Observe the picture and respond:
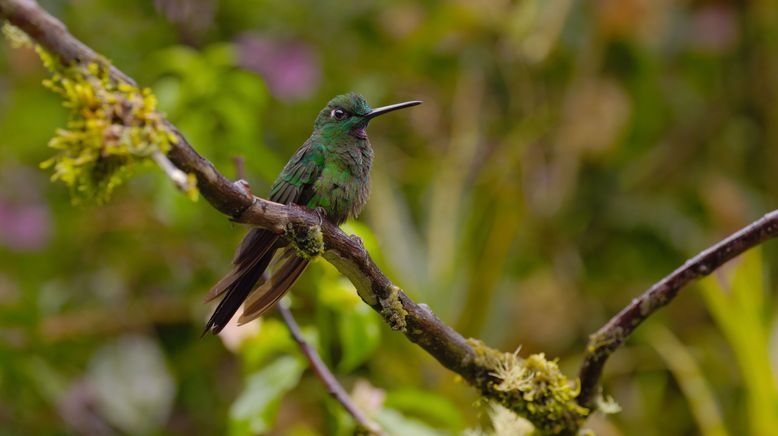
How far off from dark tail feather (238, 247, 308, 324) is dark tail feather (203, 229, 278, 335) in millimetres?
82

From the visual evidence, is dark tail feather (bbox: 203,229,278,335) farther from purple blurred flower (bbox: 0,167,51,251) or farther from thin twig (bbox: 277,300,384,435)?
purple blurred flower (bbox: 0,167,51,251)

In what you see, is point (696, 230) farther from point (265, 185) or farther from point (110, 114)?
point (110, 114)

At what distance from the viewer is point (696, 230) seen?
4.35m

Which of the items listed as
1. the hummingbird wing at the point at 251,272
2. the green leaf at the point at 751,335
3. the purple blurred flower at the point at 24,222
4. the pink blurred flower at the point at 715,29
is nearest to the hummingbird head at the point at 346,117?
the hummingbird wing at the point at 251,272

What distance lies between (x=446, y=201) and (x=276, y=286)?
214 centimetres

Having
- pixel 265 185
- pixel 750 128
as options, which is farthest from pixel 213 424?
pixel 750 128

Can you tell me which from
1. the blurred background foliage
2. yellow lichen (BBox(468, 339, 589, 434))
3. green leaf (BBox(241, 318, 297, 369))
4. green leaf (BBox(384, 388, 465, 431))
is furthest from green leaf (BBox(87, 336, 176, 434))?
yellow lichen (BBox(468, 339, 589, 434))

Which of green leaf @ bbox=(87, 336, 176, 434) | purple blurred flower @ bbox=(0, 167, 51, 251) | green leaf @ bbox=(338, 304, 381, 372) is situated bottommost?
green leaf @ bbox=(338, 304, 381, 372)

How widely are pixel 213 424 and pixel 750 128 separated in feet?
10.8

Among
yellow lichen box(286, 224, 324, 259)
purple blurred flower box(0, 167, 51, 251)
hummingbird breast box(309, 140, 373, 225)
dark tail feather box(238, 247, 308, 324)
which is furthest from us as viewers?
purple blurred flower box(0, 167, 51, 251)

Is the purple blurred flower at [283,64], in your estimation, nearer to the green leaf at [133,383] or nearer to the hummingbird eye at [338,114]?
the green leaf at [133,383]

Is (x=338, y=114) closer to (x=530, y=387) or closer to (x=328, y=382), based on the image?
(x=328, y=382)

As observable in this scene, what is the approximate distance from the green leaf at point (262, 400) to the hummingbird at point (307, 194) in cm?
32

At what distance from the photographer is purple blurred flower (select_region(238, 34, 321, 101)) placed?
406 cm
